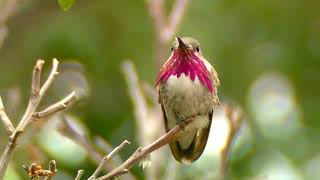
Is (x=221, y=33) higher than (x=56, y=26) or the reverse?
higher

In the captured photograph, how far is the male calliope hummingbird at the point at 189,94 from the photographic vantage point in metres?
3.20

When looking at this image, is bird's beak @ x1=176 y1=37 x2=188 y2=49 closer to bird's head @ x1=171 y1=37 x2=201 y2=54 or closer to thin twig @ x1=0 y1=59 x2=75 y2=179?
bird's head @ x1=171 y1=37 x2=201 y2=54

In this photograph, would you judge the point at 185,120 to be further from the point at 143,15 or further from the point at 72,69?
the point at 143,15

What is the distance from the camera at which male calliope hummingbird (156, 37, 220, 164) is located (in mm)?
3199

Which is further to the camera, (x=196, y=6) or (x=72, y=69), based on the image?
(x=196, y=6)

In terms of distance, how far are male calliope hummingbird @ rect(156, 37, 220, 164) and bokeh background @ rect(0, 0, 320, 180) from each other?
76.4 inches

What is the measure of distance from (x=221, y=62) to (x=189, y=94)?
140 inches

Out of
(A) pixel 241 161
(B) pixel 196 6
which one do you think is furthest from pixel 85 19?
(A) pixel 241 161

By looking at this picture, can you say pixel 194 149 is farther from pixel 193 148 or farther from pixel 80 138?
pixel 80 138

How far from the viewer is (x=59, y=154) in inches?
232

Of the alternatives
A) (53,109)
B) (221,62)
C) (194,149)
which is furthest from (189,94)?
(221,62)

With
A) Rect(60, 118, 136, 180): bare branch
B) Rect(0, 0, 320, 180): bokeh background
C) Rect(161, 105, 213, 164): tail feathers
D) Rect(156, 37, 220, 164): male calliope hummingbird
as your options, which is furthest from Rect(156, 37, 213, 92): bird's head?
Rect(0, 0, 320, 180): bokeh background

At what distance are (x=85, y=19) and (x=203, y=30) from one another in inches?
45.7

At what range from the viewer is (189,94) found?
379cm
